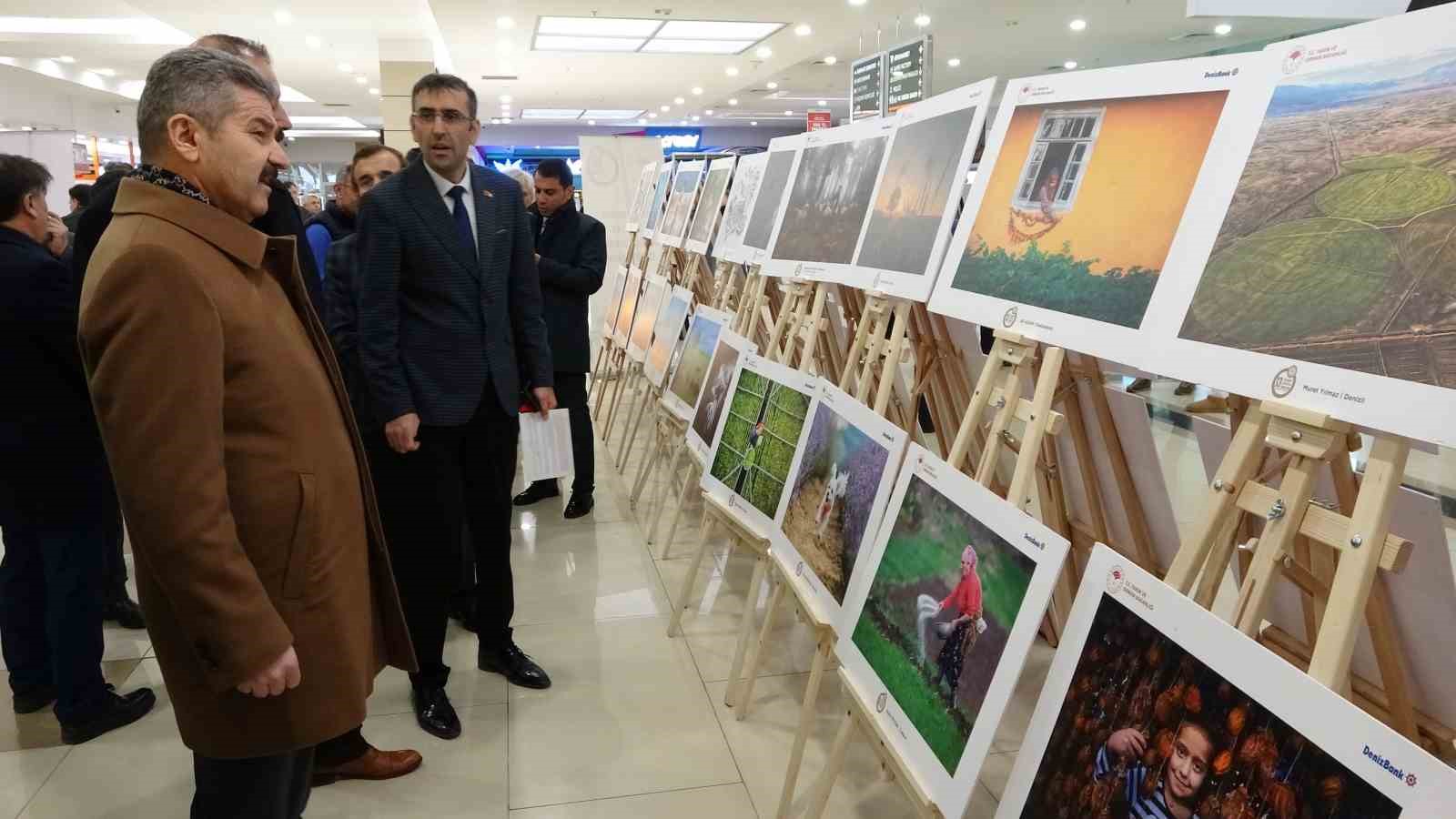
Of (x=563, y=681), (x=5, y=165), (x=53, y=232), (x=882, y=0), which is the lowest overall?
(x=563, y=681)

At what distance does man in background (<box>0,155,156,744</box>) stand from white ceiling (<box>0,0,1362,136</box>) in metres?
6.63

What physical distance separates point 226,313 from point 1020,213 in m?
1.47

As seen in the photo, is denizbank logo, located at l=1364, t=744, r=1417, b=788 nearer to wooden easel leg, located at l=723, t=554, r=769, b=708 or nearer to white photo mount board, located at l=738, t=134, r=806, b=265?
wooden easel leg, located at l=723, t=554, r=769, b=708

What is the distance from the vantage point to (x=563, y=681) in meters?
2.75

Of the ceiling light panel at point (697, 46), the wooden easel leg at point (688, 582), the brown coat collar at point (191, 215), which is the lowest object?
the wooden easel leg at point (688, 582)

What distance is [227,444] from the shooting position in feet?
4.05

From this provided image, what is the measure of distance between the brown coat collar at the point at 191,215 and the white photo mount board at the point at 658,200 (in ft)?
14.3

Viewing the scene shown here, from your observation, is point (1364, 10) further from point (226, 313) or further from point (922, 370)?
point (226, 313)

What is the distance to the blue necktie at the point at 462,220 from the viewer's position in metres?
2.32

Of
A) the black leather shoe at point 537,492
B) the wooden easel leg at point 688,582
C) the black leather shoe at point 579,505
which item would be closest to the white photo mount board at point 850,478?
the wooden easel leg at point 688,582

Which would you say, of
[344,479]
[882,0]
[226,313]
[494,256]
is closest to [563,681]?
[494,256]

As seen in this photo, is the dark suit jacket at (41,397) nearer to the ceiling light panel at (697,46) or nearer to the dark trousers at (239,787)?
the dark trousers at (239,787)

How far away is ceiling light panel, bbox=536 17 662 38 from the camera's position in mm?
9023

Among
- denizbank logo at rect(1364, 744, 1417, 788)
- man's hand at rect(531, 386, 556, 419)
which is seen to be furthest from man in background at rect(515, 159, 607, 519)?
denizbank logo at rect(1364, 744, 1417, 788)
